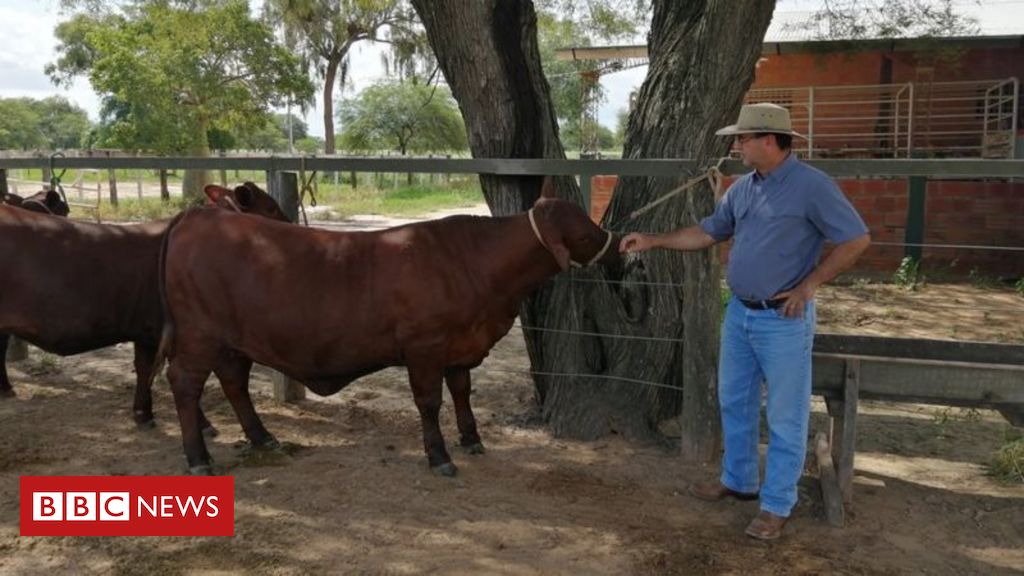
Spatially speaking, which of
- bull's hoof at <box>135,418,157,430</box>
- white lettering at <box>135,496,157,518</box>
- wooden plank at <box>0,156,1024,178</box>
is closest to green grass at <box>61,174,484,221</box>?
wooden plank at <box>0,156,1024,178</box>

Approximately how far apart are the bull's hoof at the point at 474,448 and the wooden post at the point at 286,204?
5.45ft

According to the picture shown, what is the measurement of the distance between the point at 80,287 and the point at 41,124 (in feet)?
292

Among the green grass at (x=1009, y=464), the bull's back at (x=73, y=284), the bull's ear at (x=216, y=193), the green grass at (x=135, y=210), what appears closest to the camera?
the green grass at (x=1009, y=464)

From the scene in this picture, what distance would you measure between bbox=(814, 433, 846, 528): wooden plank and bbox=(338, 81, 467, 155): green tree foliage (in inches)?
1572

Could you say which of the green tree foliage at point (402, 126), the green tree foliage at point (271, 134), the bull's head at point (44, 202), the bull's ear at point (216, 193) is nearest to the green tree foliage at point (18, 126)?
the green tree foliage at point (271, 134)

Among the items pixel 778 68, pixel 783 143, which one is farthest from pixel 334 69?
pixel 783 143

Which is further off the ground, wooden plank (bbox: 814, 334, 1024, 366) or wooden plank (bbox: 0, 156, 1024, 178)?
wooden plank (bbox: 0, 156, 1024, 178)

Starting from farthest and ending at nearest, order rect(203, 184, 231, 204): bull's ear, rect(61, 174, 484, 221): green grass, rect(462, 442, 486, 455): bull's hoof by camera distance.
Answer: rect(61, 174, 484, 221): green grass
rect(203, 184, 231, 204): bull's ear
rect(462, 442, 486, 455): bull's hoof

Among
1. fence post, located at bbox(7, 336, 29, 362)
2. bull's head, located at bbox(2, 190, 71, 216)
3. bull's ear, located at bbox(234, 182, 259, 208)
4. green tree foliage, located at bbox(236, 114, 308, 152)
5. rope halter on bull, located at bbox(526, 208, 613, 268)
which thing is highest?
green tree foliage, located at bbox(236, 114, 308, 152)

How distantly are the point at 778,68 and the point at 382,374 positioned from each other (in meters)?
12.5

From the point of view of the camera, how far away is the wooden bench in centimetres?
399

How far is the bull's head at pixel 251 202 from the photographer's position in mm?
5883

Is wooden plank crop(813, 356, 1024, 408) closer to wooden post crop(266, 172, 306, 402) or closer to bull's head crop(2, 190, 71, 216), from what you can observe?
wooden post crop(266, 172, 306, 402)

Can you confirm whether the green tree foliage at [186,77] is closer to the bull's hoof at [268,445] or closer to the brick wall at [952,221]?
the brick wall at [952,221]
